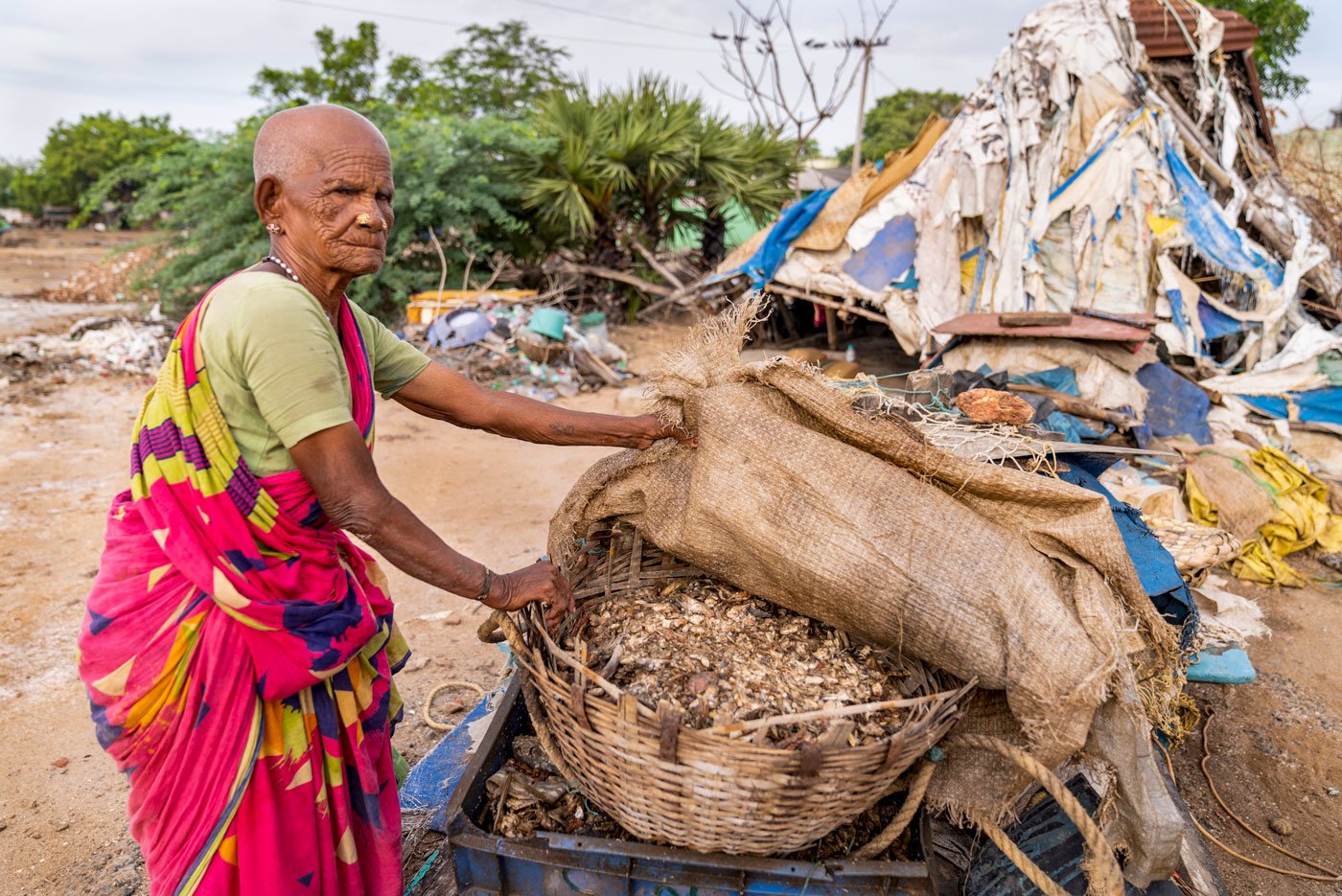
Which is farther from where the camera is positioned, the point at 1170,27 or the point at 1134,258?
the point at 1170,27

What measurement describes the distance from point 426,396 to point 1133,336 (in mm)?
3915

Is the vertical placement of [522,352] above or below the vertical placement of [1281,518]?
below

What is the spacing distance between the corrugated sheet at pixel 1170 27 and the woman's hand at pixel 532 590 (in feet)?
24.8

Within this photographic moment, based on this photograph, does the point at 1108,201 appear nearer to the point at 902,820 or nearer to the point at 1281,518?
the point at 1281,518

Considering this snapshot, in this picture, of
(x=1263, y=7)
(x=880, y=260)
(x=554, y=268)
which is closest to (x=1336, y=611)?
(x=880, y=260)

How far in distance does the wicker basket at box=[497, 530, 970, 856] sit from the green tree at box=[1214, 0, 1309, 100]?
739 inches

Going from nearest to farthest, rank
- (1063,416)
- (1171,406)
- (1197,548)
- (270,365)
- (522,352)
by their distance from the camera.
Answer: (270,365) → (1197,548) → (1063,416) → (1171,406) → (522,352)

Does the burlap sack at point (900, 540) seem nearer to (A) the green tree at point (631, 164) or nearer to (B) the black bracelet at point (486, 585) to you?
(B) the black bracelet at point (486, 585)

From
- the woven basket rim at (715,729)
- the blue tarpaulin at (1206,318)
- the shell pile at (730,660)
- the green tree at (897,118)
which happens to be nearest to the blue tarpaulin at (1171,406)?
the blue tarpaulin at (1206,318)

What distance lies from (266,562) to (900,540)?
121 cm

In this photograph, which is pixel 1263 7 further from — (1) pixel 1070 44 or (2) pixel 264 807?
(2) pixel 264 807

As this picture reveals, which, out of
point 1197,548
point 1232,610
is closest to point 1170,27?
Answer: point 1232,610

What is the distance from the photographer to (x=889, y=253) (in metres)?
7.18

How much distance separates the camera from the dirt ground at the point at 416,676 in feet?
8.08
